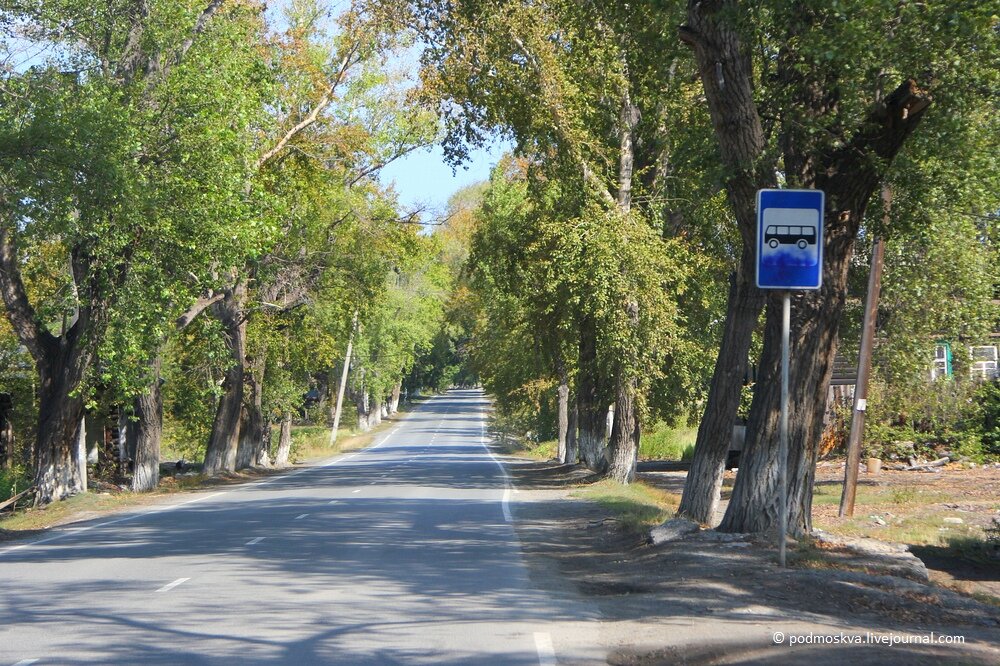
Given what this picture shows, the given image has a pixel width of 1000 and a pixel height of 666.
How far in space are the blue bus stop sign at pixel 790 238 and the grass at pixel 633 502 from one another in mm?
6595

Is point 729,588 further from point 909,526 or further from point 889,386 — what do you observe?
point 889,386

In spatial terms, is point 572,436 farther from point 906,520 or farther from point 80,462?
point 906,520

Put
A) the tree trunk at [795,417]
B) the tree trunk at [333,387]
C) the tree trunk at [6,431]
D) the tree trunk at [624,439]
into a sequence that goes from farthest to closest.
→ 1. the tree trunk at [333,387]
2. the tree trunk at [6,431]
3. the tree trunk at [624,439]
4. the tree trunk at [795,417]

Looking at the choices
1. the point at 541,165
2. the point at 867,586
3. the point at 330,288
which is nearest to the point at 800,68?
the point at 867,586

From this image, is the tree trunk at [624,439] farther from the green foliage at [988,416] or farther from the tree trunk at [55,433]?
the tree trunk at [55,433]

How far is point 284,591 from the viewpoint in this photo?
38.8ft

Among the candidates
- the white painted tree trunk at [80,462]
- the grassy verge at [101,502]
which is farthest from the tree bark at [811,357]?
the white painted tree trunk at [80,462]

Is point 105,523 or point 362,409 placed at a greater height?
point 362,409

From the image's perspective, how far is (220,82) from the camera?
25078mm

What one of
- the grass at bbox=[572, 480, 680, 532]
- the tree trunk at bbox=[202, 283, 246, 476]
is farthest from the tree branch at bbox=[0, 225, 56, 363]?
the grass at bbox=[572, 480, 680, 532]

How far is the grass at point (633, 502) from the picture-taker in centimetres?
1822

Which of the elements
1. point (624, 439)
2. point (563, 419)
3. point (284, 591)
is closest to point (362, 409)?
point (563, 419)

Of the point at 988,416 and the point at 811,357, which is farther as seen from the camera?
the point at 988,416

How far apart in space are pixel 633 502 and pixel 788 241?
11.8m
